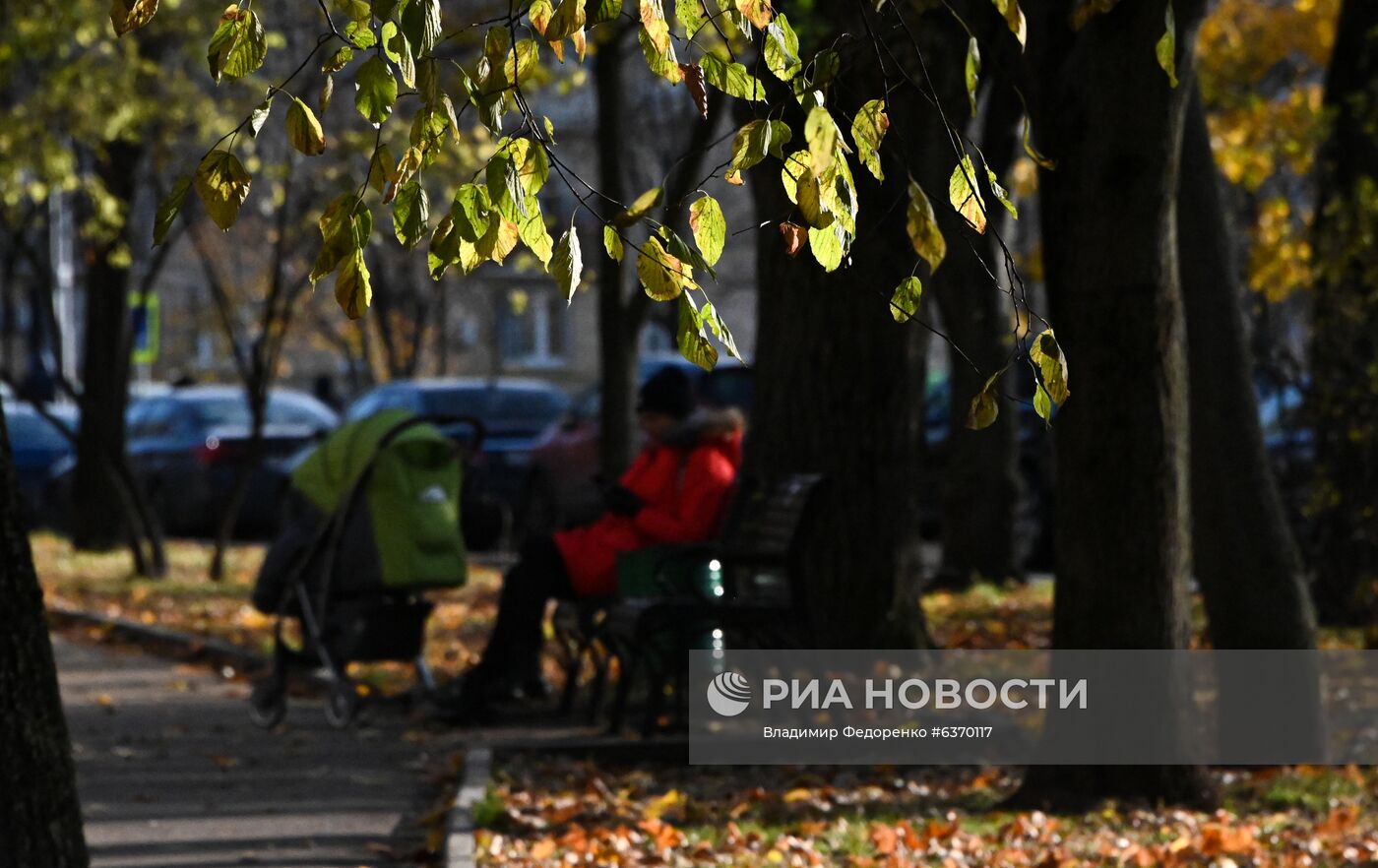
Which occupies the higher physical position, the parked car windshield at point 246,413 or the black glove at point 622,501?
the parked car windshield at point 246,413

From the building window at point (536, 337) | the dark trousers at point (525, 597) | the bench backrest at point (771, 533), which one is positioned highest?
the building window at point (536, 337)

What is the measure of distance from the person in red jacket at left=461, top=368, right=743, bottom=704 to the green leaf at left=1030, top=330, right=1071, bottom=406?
17.5ft

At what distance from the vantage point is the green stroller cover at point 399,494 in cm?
949

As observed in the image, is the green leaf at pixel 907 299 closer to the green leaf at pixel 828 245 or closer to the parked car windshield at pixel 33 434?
the green leaf at pixel 828 245

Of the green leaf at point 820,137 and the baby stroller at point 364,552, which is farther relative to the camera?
the baby stroller at point 364,552

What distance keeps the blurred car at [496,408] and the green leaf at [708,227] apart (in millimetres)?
17949

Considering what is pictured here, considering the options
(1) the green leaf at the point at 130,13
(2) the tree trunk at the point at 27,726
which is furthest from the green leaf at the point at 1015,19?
(2) the tree trunk at the point at 27,726

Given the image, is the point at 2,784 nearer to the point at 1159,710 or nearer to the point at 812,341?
the point at 1159,710

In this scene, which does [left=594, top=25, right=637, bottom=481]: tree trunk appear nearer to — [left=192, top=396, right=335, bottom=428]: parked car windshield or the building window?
[left=192, top=396, right=335, bottom=428]: parked car windshield

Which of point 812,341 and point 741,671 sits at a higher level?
point 812,341

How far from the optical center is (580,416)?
21438mm

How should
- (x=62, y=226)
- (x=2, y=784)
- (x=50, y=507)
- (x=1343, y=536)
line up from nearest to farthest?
(x=2, y=784), (x=1343, y=536), (x=50, y=507), (x=62, y=226)

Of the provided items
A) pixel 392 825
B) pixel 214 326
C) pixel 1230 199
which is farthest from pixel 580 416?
pixel 214 326

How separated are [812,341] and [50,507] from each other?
17.4 m
